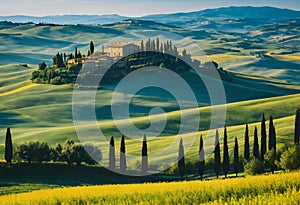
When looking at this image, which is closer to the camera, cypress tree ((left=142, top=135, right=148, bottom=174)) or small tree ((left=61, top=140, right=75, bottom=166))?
cypress tree ((left=142, top=135, right=148, bottom=174))

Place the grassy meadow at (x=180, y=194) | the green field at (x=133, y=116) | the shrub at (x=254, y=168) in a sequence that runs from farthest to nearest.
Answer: the green field at (x=133, y=116) → the shrub at (x=254, y=168) → the grassy meadow at (x=180, y=194)

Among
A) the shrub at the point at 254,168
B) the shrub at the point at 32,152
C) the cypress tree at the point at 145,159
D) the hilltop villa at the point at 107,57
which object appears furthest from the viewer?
the hilltop villa at the point at 107,57

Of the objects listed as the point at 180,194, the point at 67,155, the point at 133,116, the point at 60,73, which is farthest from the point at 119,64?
the point at 180,194

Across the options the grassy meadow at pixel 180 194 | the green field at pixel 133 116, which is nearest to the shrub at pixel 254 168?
the green field at pixel 133 116

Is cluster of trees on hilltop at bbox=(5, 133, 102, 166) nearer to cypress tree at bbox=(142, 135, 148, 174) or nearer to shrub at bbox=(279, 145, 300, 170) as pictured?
cypress tree at bbox=(142, 135, 148, 174)

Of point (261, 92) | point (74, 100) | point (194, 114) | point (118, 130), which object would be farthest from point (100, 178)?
point (261, 92)

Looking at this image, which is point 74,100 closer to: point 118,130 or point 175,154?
point 118,130

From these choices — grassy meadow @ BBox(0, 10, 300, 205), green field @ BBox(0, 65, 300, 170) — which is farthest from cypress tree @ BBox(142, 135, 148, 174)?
green field @ BBox(0, 65, 300, 170)

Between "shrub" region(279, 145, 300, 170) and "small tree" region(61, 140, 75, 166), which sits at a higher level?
"shrub" region(279, 145, 300, 170)

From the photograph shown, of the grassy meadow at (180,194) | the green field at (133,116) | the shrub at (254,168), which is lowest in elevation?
the green field at (133,116)

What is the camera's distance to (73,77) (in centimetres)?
15238

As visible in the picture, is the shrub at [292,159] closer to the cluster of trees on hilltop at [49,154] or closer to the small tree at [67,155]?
the cluster of trees on hilltop at [49,154]

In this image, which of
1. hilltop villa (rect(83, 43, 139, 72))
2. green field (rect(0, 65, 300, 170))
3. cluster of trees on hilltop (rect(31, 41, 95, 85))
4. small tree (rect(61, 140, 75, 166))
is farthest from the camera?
hilltop villa (rect(83, 43, 139, 72))

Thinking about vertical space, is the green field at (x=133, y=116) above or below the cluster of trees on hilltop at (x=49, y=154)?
below
